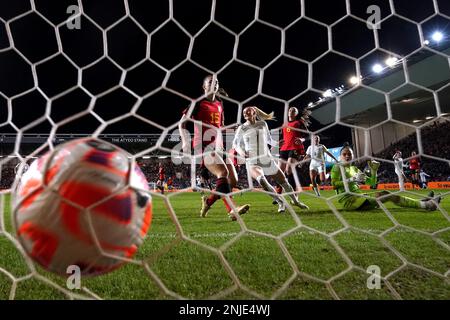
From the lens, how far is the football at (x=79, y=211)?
1260 mm

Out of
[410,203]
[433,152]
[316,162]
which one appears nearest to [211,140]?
[410,203]

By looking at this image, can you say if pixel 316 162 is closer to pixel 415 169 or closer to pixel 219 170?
pixel 219 170

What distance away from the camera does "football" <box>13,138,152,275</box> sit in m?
1.26

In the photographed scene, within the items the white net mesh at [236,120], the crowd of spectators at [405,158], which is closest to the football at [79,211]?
the white net mesh at [236,120]

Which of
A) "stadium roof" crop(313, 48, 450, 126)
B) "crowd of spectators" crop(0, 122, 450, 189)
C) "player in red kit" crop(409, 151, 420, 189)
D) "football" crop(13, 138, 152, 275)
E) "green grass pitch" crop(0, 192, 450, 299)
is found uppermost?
"stadium roof" crop(313, 48, 450, 126)

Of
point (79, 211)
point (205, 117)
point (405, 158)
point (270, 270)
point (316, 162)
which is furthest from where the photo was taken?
point (405, 158)

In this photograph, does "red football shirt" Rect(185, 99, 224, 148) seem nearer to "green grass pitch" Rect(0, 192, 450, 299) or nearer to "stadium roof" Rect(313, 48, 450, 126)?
"green grass pitch" Rect(0, 192, 450, 299)

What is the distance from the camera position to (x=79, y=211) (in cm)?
125

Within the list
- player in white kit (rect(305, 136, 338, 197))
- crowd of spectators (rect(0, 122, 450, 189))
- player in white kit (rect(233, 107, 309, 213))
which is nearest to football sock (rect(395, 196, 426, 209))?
player in white kit (rect(233, 107, 309, 213))

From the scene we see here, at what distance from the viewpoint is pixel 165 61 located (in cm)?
427

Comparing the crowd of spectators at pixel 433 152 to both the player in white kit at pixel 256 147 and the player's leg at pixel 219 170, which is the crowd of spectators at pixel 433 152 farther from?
the player's leg at pixel 219 170

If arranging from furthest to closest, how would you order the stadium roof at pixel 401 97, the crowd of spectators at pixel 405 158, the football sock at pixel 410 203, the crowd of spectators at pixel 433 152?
1. the crowd of spectators at pixel 405 158
2. the crowd of spectators at pixel 433 152
3. the stadium roof at pixel 401 97
4. the football sock at pixel 410 203

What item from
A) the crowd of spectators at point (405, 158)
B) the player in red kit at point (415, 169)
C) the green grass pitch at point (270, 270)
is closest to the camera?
the green grass pitch at point (270, 270)
